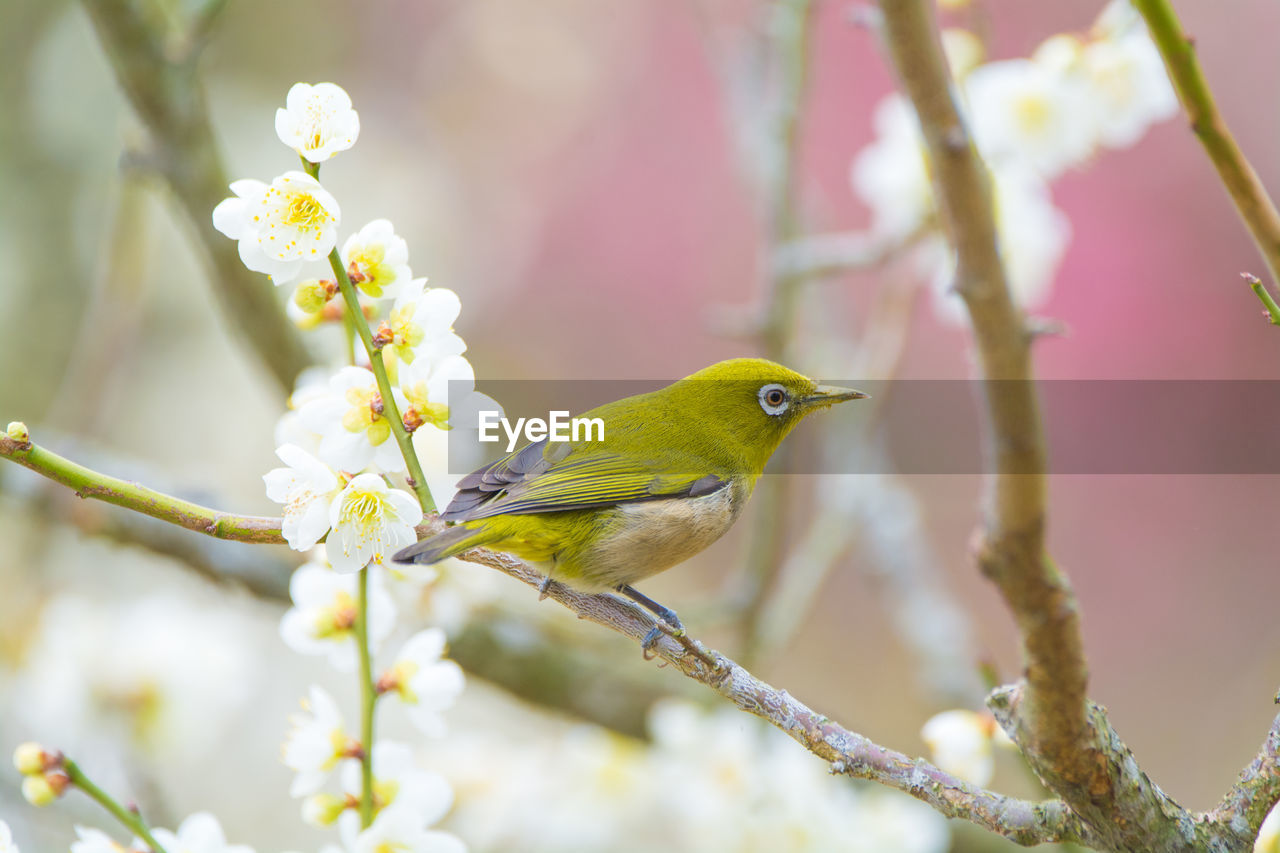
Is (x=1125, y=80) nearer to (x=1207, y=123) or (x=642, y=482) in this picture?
(x=1207, y=123)

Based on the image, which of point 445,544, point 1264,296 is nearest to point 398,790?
point 445,544

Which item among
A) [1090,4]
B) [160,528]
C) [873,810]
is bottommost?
[873,810]

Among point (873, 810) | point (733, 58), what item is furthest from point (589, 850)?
point (733, 58)

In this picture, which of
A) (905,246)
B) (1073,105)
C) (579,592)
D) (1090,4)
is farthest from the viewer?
(1090,4)

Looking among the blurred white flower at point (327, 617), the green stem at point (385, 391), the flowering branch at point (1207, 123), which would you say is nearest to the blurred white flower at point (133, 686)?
the blurred white flower at point (327, 617)

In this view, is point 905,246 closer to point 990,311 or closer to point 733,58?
point 990,311

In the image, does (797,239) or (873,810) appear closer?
(873,810)

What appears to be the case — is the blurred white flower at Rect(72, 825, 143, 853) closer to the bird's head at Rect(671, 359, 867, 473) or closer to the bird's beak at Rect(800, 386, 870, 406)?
the bird's head at Rect(671, 359, 867, 473)

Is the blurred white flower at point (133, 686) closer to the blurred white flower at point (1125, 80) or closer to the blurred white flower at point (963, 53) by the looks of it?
the blurred white flower at point (963, 53)
